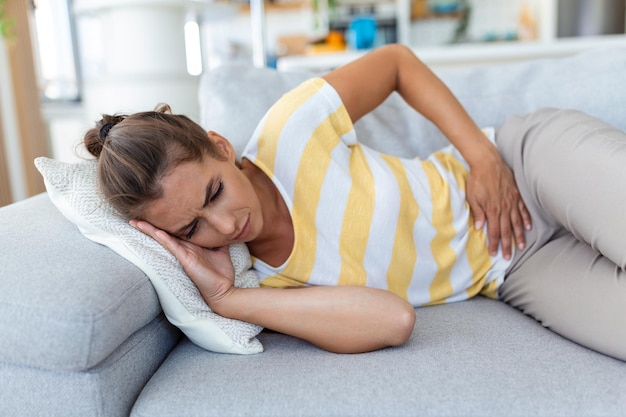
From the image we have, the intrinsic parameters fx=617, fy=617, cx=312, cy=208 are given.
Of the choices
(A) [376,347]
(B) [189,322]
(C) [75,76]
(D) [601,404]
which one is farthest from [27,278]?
(C) [75,76]

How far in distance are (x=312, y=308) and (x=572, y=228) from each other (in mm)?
505

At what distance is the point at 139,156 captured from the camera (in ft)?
3.27

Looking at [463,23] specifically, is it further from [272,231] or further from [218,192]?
[218,192]

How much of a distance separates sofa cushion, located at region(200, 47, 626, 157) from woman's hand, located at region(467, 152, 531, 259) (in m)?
0.22

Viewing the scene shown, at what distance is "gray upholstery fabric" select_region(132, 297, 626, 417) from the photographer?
0.83 metres

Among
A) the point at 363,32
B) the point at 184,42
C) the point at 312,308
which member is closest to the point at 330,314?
the point at 312,308

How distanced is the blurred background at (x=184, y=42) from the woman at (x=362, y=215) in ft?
4.67

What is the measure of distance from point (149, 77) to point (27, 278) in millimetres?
1828

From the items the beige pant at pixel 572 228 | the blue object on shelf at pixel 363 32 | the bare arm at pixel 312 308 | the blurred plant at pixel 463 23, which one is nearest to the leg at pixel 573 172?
the beige pant at pixel 572 228

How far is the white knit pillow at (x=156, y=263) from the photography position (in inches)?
39.7

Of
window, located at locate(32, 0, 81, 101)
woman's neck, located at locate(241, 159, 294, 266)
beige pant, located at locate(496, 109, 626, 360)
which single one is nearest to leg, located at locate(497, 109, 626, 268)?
beige pant, located at locate(496, 109, 626, 360)

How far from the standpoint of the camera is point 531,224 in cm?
133

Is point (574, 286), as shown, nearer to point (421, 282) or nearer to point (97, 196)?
point (421, 282)

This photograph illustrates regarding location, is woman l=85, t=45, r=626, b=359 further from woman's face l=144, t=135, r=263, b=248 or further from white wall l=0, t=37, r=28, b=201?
white wall l=0, t=37, r=28, b=201
